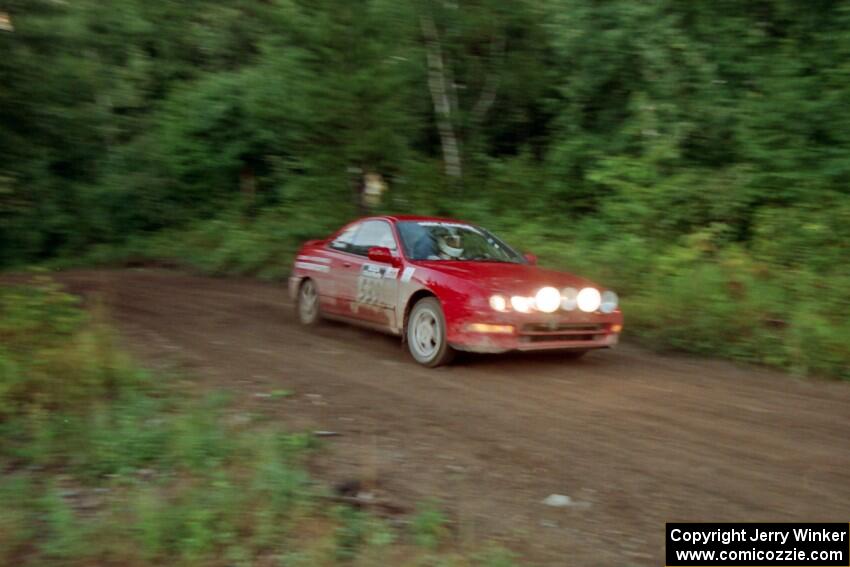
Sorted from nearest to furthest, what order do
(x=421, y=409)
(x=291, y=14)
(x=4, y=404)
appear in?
1. (x=4, y=404)
2. (x=421, y=409)
3. (x=291, y=14)

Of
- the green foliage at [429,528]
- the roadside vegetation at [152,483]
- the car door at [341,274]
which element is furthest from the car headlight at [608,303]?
the green foliage at [429,528]

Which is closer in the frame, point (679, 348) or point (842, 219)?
point (679, 348)

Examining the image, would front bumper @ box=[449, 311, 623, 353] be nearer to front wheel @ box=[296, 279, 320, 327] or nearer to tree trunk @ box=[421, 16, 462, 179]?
front wheel @ box=[296, 279, 320, 327]

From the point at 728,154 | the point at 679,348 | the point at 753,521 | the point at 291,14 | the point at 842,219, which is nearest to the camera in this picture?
the point at 753,521

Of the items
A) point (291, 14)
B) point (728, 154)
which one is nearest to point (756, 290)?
point (728, 154)

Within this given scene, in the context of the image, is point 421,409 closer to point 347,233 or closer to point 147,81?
point 347,233

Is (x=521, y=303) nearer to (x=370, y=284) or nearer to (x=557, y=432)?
(x=557, y=432)

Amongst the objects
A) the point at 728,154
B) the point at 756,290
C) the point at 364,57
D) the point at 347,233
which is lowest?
the point at 756,290

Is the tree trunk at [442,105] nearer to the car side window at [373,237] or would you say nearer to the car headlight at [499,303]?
the car side window at [373,237]

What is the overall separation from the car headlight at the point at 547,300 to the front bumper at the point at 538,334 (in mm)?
73

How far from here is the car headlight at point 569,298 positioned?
7.99 metres

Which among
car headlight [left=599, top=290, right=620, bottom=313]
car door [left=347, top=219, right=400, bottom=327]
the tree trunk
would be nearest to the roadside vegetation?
car door [left=347, top=219, right=400, bottom=327]

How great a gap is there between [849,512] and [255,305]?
30.9 ft

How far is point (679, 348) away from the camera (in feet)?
31.3
